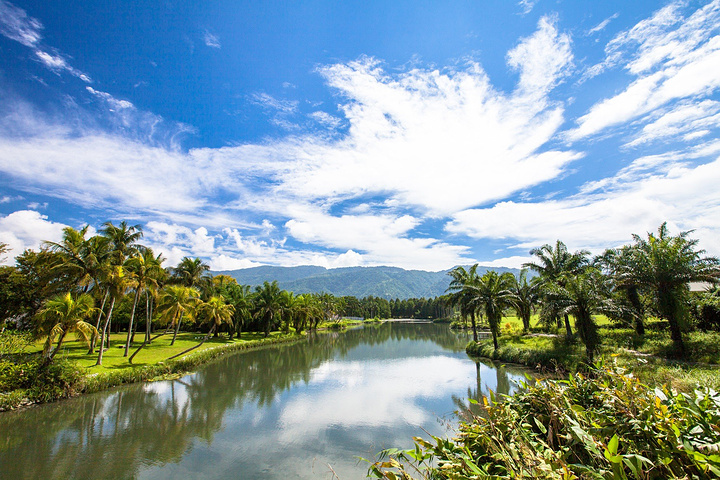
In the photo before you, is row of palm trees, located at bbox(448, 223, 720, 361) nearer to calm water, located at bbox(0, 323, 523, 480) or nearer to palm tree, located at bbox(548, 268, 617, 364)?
palm tree, located at bbox(548, 268, 617, 364)

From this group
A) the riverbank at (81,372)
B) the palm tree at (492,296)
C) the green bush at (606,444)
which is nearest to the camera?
the green bush at (606,444)

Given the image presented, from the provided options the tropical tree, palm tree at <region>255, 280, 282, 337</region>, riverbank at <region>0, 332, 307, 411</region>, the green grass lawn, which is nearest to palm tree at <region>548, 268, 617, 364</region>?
riverbank at <region>0, 332, 307, 411</region>

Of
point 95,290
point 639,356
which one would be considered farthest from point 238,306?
point 639,356

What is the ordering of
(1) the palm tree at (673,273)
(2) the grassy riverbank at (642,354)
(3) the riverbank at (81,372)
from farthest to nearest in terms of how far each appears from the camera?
1. (1) the palm tree at (673,273)
2. (3) the riverbank at (81,372)
3. (2) the grassy riverbank at (642,354)

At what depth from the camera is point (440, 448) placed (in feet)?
11.1

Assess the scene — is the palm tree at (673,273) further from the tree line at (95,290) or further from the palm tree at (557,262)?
the tree line at (95,290)

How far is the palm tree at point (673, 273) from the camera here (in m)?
18.3

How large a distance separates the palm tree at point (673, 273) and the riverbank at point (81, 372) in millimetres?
32896

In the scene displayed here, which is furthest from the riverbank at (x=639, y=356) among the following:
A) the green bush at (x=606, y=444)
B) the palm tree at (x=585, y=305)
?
the green bush at (x=606, y=444)

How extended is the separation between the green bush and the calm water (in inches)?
133

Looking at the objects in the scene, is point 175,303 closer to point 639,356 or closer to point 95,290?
point 95,290

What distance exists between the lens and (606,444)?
3303 mm

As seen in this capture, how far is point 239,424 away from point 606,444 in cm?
1510

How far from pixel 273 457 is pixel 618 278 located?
2361cm
